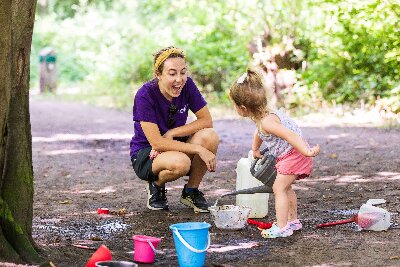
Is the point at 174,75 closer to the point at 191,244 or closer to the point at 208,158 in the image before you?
the point at 208,158

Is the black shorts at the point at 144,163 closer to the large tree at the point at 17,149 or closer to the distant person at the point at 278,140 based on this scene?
the distant person at the point at 278,140

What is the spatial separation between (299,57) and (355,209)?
9460mm

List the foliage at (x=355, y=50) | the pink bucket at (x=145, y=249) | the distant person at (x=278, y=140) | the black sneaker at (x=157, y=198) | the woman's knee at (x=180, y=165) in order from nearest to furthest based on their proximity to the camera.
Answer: the pink bucket at (x=145, y=249), the distant person at (x=278, y=140), the woman's knee at (x=180, y=165), the black sneaker at (x=157, y=198), the foliage at (x=355, y=50)

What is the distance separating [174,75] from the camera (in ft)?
19.3

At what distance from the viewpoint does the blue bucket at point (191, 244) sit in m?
4.38

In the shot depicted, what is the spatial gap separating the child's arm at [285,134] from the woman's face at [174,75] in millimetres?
877

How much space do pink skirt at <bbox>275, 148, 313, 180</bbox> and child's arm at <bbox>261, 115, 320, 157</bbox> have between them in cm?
16

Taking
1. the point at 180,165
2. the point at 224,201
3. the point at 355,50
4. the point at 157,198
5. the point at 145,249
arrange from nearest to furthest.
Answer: the point at 145,249
the point at 180,165
the point at 157,198
the point at 224,201
the point at 355,50

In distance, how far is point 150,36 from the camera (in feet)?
71.1

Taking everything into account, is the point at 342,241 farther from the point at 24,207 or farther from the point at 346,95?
the point at 346,95

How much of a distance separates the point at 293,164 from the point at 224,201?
1.46 m

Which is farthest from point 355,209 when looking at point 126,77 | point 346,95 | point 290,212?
point 126,77

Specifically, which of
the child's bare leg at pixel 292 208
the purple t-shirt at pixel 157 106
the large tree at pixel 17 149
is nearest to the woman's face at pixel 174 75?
the purple t-shirt at pixel 157 106

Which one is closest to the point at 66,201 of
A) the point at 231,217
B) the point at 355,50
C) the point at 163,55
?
the point at 163,55
